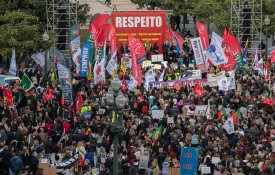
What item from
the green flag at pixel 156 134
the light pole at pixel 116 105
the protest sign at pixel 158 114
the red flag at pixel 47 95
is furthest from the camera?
the red flag at pixel 47 95

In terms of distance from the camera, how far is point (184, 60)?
6347 cm

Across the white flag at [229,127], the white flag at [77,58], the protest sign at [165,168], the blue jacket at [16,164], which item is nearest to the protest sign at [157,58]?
the white flag at [77,58]

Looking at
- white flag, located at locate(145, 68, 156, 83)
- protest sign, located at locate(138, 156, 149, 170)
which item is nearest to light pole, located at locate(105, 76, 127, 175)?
protest sign, located at locate(138, 156, 149, 170)

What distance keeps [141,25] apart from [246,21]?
20.4 ft

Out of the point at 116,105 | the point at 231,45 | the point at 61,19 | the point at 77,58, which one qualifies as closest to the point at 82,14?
the point at 61,19

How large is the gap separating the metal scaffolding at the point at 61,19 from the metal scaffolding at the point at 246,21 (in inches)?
331

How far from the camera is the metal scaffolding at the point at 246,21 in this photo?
222ft

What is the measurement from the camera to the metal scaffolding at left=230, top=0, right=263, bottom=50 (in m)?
67.8

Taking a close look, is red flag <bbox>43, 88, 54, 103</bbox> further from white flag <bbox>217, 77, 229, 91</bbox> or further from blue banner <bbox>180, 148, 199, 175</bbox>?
blue banner <bbox>180, 148, 199, 175</bbox>

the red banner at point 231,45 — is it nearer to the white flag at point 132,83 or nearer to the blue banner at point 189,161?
the white flag at point 132,83

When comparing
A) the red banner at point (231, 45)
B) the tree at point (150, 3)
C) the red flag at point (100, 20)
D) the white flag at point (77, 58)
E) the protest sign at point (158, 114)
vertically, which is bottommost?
the protest sign at point (158, 114)

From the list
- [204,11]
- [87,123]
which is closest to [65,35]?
[204,11]

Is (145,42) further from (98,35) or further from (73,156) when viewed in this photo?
(73,156)

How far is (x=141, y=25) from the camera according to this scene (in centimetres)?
6562
